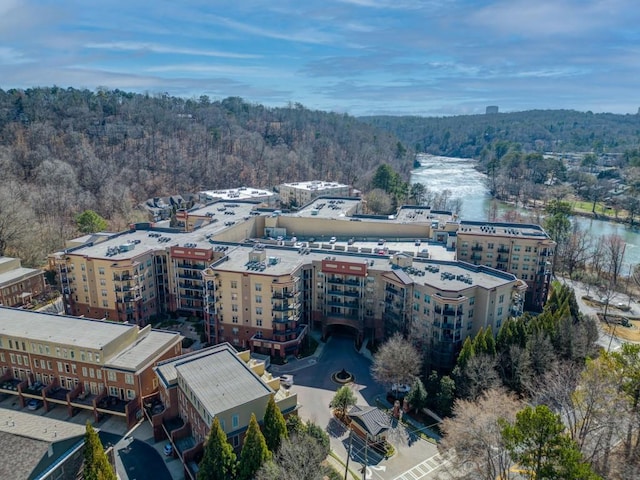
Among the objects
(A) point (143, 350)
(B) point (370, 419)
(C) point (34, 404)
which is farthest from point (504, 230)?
(C) point (34, 404)

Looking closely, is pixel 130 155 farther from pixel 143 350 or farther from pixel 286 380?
pixel 286 380

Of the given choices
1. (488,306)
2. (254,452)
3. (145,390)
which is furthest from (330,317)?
(254,452)

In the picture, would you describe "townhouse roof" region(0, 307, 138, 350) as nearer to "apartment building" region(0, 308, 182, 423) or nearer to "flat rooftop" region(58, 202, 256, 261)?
"apartment building" region(0, 308, 182, 423)

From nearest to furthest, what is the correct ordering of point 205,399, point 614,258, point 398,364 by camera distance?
point 205,399
point 398,364
point 614,258

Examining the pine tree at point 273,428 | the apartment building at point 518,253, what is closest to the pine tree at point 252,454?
the pine tree at point 273,428

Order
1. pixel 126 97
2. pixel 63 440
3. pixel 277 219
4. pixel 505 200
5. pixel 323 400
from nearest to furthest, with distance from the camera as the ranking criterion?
pixel 63 440, pixel 323 400, pixel 277 219, pixel 505 200, pixel 126 97

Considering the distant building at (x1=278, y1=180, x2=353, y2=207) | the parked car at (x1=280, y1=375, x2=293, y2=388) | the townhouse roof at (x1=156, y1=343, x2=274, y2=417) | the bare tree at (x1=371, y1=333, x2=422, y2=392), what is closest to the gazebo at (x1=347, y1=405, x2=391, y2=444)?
the bare tree at (x1=371, y1=333, x2=422, y2=392)

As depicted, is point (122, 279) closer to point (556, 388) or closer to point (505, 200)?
point (556, 388)
